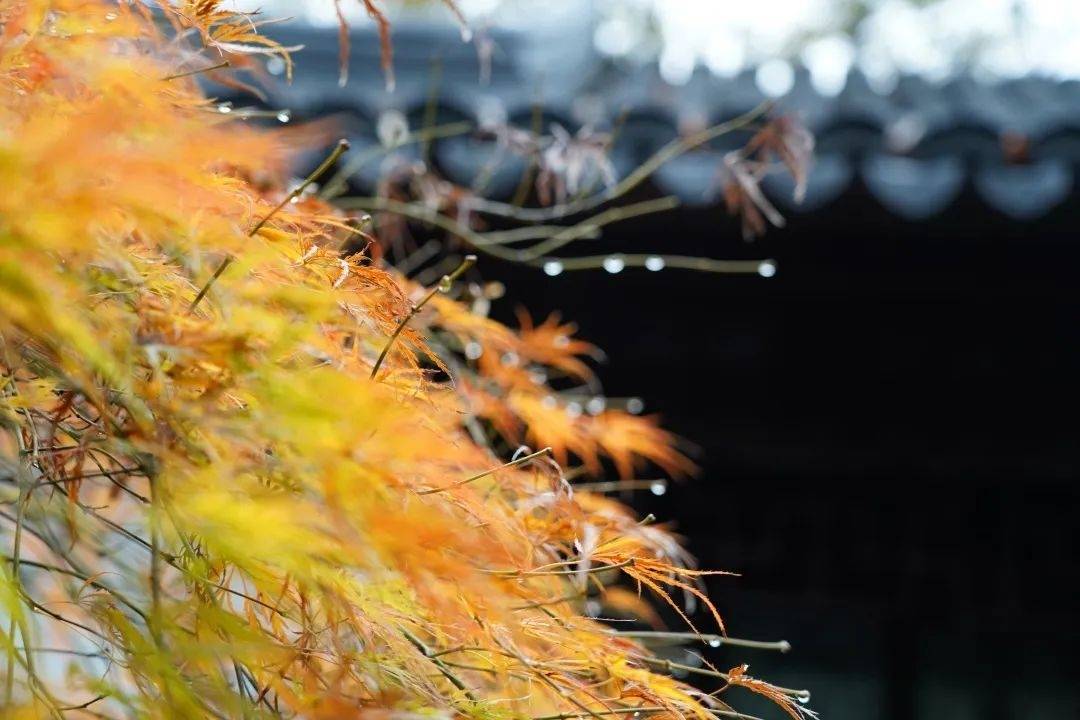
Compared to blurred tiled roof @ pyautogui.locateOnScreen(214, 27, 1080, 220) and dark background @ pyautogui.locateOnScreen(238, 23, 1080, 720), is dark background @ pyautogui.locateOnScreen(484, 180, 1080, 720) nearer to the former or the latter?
dark background @ pyautogui.locateOnScreen(238, 23, 1080, 720)

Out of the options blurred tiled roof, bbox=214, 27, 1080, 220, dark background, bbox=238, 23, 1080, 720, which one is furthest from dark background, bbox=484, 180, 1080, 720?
blurred tiled roof, bbox=214, 27, 1080, 220

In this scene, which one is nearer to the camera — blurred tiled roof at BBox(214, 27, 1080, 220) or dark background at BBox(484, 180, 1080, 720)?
blurred tiled roof at BBox(214, 27, 1080, 220)

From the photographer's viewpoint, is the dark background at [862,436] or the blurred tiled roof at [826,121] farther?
the dark background at [862,436]

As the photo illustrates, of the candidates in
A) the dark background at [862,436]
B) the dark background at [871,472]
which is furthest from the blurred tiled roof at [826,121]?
the dark background at [871,472]

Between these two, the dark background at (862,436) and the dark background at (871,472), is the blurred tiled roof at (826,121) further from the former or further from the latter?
the dark background at (871,472)

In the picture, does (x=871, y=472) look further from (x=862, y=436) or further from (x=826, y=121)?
(x=826, y=121)

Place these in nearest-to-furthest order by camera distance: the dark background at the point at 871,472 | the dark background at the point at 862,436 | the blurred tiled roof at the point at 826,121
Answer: the blurred tiled roof at the point at 826,121 → the dark background at the point at 862,436 → the dark background at the point at 871,472
